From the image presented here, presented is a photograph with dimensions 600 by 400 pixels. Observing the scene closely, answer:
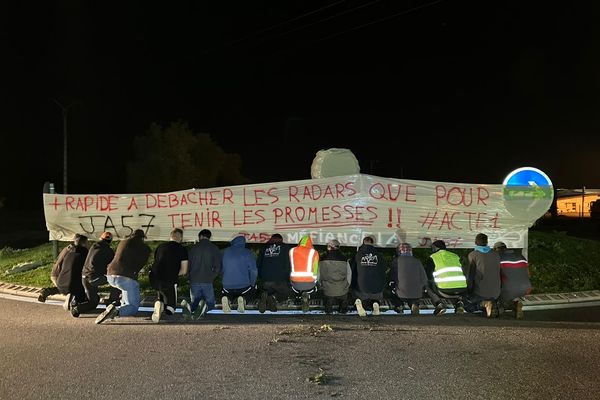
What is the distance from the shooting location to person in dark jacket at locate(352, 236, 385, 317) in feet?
28.2

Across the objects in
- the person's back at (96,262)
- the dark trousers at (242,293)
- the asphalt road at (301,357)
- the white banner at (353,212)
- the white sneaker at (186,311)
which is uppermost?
the white banner at (353,212)

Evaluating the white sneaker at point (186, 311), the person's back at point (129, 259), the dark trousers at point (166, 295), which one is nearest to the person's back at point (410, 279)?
the white sneaker at point (186, 311)

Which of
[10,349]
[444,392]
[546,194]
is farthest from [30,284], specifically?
[546,194]

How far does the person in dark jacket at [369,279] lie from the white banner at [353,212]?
168cm

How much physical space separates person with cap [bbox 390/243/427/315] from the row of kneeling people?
0.02 m

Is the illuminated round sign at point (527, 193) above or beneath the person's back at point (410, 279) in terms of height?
above

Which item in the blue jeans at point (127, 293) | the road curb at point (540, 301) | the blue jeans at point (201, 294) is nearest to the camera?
the blue jeans at point (127, 293)

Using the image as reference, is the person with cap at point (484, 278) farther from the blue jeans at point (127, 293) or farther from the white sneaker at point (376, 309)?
the blue jeans at point (127, 293)

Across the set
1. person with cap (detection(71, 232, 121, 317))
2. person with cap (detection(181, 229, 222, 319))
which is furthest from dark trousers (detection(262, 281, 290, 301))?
person with cap (detection(71, 232, 121, 317))

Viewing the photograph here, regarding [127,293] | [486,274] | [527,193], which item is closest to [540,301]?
[486,274]

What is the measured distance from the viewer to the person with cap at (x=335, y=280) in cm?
865

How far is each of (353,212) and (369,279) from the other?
2102 mm

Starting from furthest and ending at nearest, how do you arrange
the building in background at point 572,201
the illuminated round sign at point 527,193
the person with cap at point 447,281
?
1. the building in background at point 572,201
2. the illuminated round sign at point 527,193
3. the person with cap at point 447,281

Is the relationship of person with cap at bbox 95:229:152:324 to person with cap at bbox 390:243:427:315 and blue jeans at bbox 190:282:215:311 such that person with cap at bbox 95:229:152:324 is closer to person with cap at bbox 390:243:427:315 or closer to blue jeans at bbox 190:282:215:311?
blue jeans at bbox 190:282:215:311
